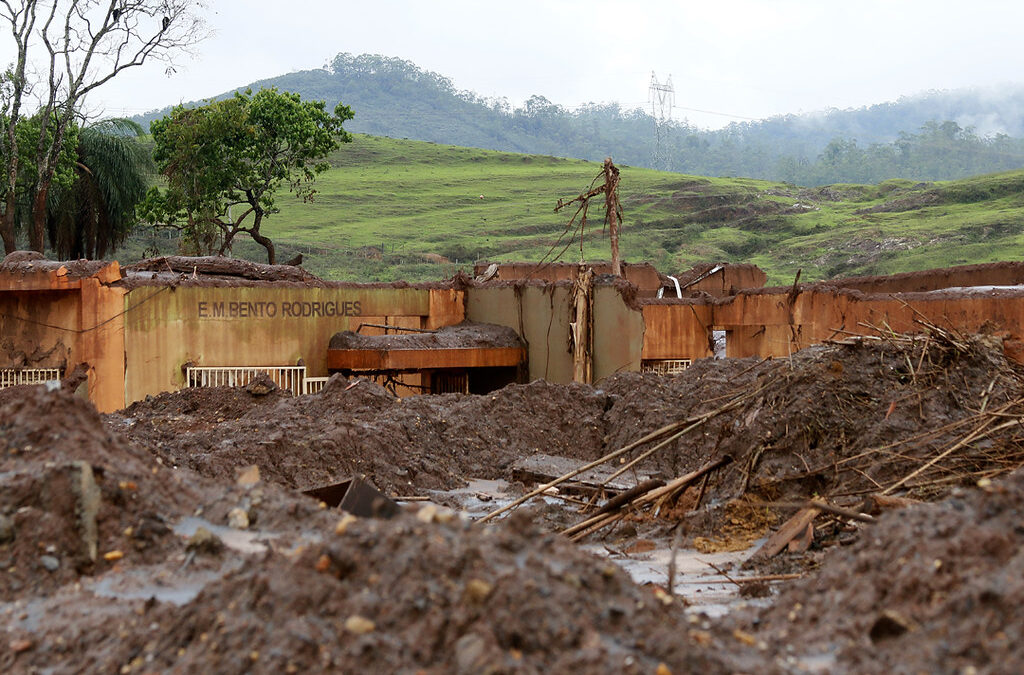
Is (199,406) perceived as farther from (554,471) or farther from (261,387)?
(554,471)

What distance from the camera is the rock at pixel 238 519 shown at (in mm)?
4949

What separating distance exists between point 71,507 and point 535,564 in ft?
7.61

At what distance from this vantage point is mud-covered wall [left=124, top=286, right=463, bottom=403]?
52.3 feet

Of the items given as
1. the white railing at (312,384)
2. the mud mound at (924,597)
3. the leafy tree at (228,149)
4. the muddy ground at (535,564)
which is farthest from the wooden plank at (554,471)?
the leafy tree at (228,149)

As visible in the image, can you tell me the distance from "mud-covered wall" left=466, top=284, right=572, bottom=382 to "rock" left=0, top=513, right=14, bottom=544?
44.0 feet

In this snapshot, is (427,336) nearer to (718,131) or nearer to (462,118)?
(462,118)

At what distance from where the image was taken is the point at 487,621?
340 cm

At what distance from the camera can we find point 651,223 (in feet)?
194

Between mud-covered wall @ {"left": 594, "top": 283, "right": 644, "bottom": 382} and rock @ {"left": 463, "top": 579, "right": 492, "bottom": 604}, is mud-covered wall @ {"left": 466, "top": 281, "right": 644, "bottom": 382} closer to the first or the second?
mud-covered wall @ {"left": 594, "top": 283, "right": 644, "bottom": 382}

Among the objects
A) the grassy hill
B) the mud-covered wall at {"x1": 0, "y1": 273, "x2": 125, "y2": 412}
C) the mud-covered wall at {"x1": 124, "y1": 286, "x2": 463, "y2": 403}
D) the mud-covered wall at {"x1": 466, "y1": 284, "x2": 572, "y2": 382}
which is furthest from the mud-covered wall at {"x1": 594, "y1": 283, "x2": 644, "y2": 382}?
the grassy hill

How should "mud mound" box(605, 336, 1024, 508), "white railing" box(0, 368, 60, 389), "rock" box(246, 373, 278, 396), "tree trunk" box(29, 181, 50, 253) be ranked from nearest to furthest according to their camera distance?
"mud mound" box(605, 336, 1024, 508) < "rock" box(246, 373, 278, 396) < "white railing" box(0, 368, 60, 389) < "tree trunk" box(29, 181, 50, 253)

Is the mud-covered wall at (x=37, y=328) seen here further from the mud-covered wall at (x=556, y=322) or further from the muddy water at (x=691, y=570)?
the muddy water at (x=691, y=570)

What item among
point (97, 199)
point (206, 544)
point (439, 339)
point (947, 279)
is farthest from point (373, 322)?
point (97, 199)

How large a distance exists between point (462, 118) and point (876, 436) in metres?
147
